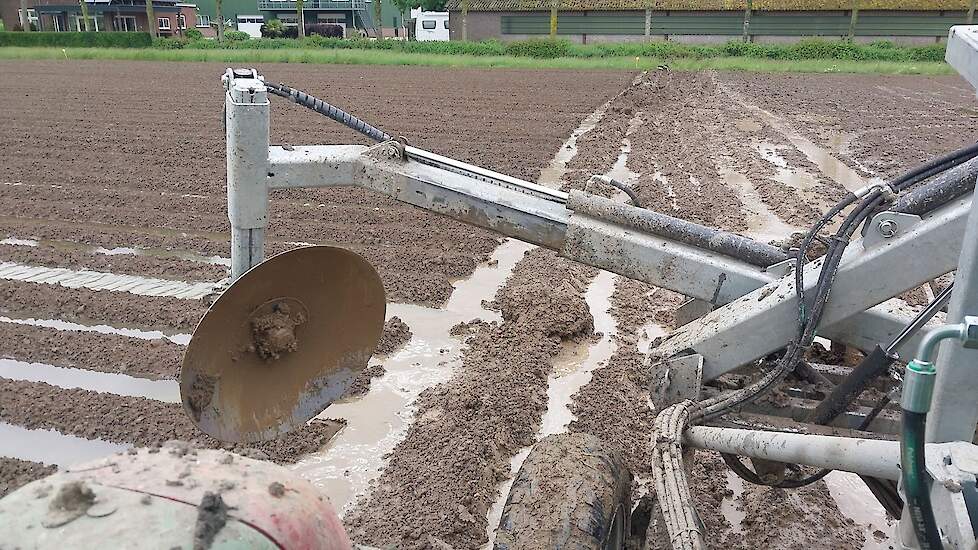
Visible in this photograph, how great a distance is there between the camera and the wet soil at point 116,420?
14.1 ft

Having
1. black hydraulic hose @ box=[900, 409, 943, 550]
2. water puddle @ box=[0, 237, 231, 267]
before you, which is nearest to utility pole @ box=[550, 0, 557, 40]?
water puddle @ box=[0, 237, 231, 267]

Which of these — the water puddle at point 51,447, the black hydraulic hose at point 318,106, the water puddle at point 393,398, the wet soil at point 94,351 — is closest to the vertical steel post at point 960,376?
the black hydraulic hose at point 318,106

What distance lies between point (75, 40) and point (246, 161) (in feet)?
120

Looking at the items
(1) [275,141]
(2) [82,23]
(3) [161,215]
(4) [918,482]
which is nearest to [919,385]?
(4) [918,482]

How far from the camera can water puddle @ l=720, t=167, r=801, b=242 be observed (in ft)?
27.5

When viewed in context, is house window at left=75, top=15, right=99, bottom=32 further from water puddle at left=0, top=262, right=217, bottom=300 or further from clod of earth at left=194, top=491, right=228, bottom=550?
clod of earth at left=194, top=491, right=228, bottom=550

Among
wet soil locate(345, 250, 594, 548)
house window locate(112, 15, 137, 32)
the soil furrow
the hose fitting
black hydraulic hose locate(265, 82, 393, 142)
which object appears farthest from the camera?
house window locate(112, 15, 137, 32)

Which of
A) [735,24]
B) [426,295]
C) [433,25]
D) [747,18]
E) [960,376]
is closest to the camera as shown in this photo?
[960,376]

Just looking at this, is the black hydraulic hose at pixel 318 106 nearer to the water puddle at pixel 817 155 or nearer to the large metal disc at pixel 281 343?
the large metal disc at pixel 281 343

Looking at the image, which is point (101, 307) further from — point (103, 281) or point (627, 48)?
point (627, 48)

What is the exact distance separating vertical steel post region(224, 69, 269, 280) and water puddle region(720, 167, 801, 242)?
5.79 m

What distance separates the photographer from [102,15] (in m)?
51.1

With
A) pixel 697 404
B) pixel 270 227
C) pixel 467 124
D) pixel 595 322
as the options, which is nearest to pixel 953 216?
pixel 697 404

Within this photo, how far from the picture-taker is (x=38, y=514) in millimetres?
1293
